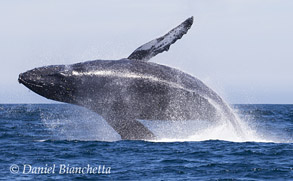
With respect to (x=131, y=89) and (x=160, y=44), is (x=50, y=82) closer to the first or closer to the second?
(x=131, y=89)

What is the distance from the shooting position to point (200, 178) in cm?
1099

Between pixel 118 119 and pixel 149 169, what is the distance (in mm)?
2877

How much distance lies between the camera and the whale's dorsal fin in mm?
14375

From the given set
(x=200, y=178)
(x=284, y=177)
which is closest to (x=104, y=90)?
(x=200, y=178)

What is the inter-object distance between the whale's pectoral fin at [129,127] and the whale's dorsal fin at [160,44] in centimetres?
167

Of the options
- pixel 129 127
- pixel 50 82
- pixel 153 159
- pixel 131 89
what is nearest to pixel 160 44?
pixel 131 89

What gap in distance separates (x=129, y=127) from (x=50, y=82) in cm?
242

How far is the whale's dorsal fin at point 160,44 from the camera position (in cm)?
1438

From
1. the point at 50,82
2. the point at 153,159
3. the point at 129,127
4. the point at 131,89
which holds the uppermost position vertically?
the point at 50,82

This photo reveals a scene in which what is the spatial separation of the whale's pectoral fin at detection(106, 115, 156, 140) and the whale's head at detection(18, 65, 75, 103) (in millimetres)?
1343

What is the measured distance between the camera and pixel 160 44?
14.5m

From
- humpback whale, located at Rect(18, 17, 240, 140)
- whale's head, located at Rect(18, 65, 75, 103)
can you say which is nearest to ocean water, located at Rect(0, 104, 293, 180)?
humpback whale, located at Rect(18, 17, 240, 140)

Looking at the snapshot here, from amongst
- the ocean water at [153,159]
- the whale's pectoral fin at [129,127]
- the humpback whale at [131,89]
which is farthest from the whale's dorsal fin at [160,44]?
Result: the ocean water at [153,159]

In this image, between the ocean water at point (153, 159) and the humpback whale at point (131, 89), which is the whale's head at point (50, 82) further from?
the ocean water at point (153, 159)
